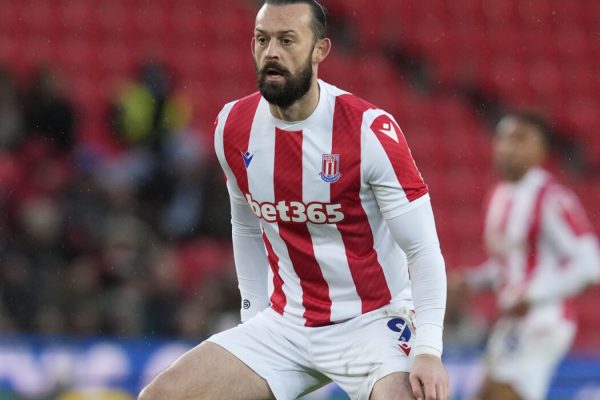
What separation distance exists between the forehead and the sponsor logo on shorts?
1.08 m

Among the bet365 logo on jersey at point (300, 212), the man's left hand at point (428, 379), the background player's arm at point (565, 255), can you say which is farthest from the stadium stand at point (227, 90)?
the man's left hand at point (428, 379)

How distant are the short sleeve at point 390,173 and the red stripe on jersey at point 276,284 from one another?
0.55 m

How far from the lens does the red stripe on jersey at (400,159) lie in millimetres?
4094

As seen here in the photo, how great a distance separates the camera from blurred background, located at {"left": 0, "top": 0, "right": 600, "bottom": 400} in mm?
8508

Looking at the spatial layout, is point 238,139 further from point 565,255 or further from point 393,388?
point 565,255

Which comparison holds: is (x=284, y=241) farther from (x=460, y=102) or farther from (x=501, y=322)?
(x=460, y=102)

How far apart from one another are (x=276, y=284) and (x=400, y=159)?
0.76m

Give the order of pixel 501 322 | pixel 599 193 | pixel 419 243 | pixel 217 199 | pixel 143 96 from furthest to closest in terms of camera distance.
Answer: pixel 599 193 → pixel 143 96 → pixel 217 199 → pixel 501 322 → pixel 419 243

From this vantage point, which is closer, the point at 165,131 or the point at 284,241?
the point at 284,241

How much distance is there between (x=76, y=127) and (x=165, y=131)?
728mm

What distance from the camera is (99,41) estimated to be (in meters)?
12.2

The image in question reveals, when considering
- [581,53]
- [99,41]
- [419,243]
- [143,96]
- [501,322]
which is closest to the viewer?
[419,243]

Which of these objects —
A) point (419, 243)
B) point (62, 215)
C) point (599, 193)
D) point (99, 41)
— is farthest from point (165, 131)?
point (419, 243)

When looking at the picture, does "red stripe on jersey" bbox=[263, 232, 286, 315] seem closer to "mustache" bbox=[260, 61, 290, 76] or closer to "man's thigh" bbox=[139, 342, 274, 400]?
"man's thigh" bbox=[139, 342, 274, 400]
